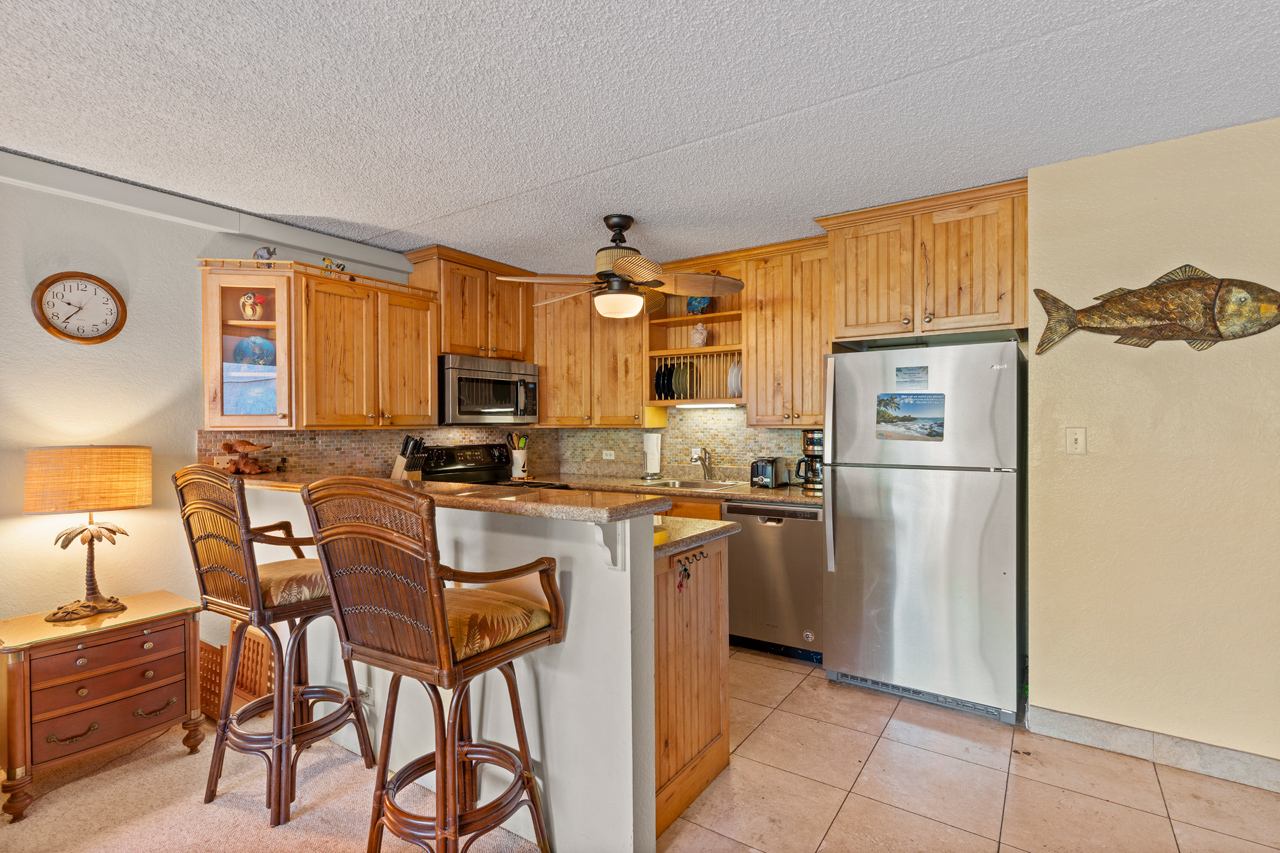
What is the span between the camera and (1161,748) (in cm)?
240

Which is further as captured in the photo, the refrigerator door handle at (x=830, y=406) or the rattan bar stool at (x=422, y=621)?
the refrigerator door handle at (x=830, y=406)

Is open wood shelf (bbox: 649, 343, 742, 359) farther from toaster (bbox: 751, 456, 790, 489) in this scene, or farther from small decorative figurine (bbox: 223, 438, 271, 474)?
small decorative figurine (bbox: 223, 438, 271, 474)

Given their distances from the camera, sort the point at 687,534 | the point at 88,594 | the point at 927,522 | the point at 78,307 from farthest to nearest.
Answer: the point at 927,522 → the point at 78,307 → the point at 88,594 → the point at 687,534

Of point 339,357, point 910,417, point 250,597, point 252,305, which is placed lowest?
point 250,597

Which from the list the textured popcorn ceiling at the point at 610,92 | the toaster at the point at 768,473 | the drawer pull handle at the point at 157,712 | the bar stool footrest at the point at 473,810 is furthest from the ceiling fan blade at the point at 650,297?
the drawer pull handle at the point at 157,712

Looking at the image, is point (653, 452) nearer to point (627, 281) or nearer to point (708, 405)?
point (708, 405)

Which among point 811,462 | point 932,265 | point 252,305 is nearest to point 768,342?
point 811,462

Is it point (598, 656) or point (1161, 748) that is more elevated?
point (598, 656)

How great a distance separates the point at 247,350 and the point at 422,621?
242 centimetres

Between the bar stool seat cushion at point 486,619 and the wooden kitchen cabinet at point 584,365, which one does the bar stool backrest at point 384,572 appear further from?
the wooden kitchen cabinet at point 584,365

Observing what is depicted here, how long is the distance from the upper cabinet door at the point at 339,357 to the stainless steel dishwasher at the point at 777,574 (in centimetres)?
220

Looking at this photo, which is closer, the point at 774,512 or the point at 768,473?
the point at 774,512

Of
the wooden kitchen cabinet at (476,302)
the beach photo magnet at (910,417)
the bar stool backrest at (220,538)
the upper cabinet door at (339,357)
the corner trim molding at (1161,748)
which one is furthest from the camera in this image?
the wooden kitchen cabinet at (476,302)

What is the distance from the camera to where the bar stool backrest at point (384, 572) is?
142 cm
